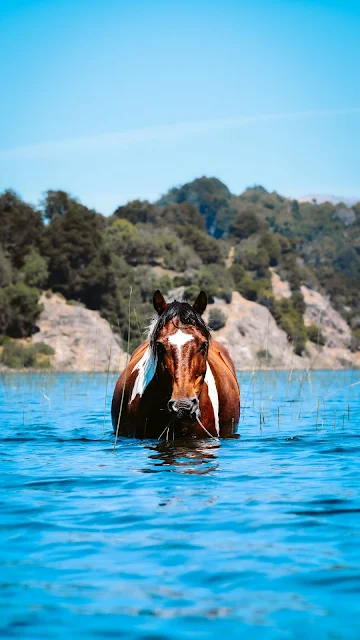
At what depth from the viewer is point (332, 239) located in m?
157

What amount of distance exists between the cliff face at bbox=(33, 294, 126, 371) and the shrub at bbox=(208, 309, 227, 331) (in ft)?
41.3

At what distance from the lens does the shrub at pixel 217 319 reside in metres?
73.5

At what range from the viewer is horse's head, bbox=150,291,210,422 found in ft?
27.2

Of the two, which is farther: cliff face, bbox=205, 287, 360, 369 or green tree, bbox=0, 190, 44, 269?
cliff face, bbox=205, 287, 360, 369

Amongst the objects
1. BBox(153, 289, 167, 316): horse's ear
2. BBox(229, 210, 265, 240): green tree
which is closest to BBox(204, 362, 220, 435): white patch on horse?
BBox(153, 289, 167, 316): horse's ear

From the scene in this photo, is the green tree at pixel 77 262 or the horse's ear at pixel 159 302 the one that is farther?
the green tree at pixel 77 262

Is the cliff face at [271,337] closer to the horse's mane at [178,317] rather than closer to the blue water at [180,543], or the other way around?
the horse's mane at [178,317]

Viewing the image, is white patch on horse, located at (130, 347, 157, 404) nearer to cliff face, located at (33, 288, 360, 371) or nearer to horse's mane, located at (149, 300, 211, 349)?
horse's mane, located at (149, 300, 211, 349)

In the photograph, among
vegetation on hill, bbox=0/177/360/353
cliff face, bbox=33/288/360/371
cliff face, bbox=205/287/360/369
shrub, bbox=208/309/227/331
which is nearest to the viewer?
cliff face, bbox=33/288/360/371

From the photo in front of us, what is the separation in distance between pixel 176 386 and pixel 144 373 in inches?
71.2

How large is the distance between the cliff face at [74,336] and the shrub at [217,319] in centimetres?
1260

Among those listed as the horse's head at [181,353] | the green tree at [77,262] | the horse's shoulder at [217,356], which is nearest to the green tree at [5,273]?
the green tree at [77,262]

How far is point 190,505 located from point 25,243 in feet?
202

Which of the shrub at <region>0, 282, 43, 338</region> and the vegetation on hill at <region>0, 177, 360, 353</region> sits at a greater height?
the vegetation on hill at <region>0, 177, 360, 353</region>
